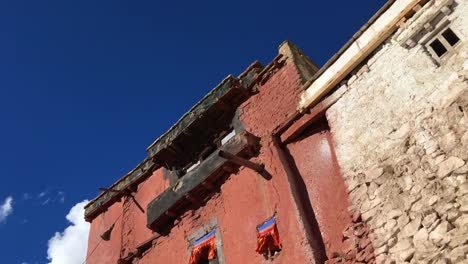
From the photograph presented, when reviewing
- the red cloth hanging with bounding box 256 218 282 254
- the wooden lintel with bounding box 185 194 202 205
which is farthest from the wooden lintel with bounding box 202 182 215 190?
the red cloth hanging with bounding box 256 218 282 254

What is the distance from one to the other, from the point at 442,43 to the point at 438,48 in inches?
4.2

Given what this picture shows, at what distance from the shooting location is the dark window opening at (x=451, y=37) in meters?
6.53

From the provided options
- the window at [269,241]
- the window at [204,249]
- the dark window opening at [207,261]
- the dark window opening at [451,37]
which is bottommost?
the window at [269,241]

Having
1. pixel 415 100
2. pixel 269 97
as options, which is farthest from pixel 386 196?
pixel 269 97

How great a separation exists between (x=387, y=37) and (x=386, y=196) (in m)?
2.95

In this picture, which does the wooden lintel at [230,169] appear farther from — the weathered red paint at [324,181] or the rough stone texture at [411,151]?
the rough stone texture at [411,151]

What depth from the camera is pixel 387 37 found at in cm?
757

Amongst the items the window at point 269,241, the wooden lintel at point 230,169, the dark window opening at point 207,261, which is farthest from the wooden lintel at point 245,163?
the dark window opening at point 207,261

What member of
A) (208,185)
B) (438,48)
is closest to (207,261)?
(208,185)

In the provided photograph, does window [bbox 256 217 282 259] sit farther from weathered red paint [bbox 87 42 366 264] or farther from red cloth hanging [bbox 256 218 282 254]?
weathered red paint [bbox 87 42 366 264]

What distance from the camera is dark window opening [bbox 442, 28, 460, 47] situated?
6527mm

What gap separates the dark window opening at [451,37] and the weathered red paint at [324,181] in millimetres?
2716

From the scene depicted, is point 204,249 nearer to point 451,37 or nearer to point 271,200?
point 271,200

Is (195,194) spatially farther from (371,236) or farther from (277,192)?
(371,236)
